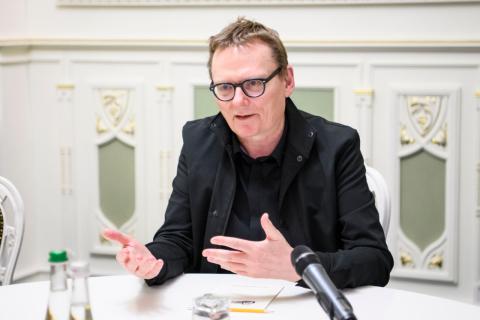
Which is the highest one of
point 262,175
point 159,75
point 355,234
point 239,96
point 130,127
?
point 159,75

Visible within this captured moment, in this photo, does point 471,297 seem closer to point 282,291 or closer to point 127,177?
point 127,177

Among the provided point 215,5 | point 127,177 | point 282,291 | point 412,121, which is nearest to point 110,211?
point 127,177

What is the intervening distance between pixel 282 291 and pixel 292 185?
1.45ft

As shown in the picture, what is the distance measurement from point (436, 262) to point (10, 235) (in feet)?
6.87

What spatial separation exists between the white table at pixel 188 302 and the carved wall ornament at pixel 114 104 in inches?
89.4

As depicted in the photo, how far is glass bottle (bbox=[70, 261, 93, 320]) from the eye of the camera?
1.30 metres

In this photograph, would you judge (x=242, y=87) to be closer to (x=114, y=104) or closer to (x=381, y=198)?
(x=381, y=198)

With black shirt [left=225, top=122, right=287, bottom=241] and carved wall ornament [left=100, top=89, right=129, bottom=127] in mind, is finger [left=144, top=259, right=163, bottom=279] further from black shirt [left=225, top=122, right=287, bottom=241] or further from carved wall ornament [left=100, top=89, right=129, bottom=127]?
carved wall ornament [left=100, top=89, right=129, bottom=127]

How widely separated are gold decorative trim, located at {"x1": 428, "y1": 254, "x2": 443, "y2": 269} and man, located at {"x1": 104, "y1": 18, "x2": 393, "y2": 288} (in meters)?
1.66

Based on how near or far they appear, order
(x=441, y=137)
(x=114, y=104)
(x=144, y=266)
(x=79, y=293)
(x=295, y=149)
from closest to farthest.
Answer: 1. (x=79, y=293)
2. (x=144, y=266)
3. (x=295, y=149)
4. (x=441, y=137)
5. (x=114, y=104)

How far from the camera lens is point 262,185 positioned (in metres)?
2.27

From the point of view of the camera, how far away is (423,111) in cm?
372

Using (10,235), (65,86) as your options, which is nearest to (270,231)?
(10,235)

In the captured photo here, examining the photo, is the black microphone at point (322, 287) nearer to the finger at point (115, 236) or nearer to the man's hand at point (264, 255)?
the man's hand at point (264, 255)
